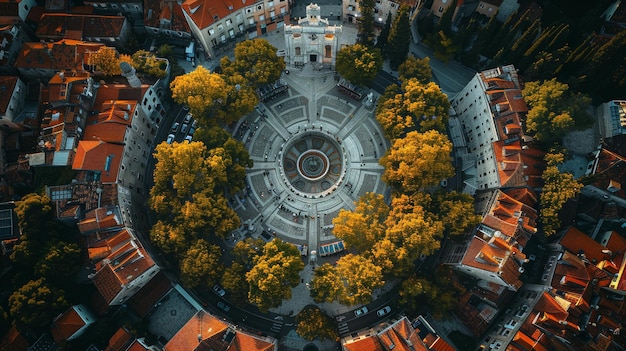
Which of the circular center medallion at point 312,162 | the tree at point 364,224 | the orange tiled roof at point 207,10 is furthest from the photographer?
the circular center medallion at point 312,162

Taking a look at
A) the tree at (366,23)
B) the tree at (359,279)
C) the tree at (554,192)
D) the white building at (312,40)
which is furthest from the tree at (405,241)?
the white building at (312,40)

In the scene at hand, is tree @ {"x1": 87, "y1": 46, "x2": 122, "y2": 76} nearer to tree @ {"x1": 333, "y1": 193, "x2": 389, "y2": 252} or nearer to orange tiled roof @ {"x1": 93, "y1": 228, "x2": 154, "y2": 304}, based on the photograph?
orange tiled roof @ {"x1": 93, "y1": 228, "x2": 154, "y2": 304}

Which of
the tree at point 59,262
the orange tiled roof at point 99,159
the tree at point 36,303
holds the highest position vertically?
the orange tiled roof at point 99,159

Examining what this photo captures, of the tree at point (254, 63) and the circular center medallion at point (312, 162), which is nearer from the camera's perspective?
the tree at point (254, 63)

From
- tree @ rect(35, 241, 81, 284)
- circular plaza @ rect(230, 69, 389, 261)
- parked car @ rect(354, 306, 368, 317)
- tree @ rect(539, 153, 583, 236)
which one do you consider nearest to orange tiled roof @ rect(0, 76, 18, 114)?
tree @ rect(35, 241, 81, 284)

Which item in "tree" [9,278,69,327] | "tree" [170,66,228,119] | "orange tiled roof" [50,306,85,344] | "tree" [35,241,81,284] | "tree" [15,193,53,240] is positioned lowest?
"orange tiled roof" [50,306,85,344]

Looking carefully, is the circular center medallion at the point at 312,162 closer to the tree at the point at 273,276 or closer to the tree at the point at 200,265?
the tree at the point at 273,276
